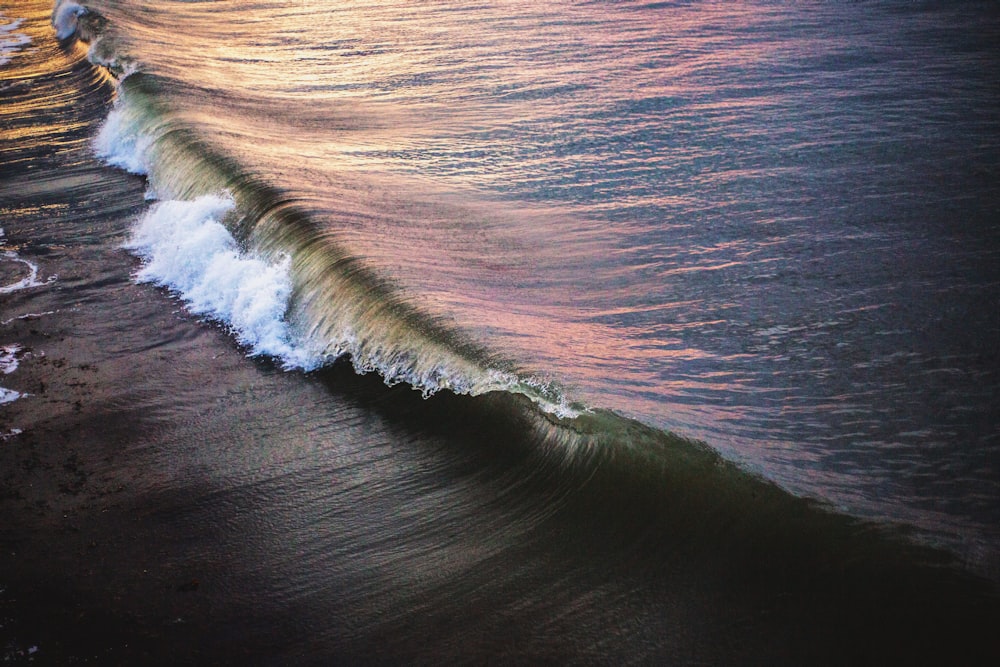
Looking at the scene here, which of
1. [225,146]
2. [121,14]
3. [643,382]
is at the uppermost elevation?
[121,14]

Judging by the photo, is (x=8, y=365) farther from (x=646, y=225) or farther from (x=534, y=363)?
(x=646, y=225)

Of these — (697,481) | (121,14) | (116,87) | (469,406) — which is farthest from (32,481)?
(121,14)

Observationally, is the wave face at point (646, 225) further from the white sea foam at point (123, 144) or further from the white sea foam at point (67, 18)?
the white sea foam at point (67, 18)

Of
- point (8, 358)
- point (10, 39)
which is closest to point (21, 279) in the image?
point (8, 358)

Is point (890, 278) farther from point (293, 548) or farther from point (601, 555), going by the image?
point (293, 548)

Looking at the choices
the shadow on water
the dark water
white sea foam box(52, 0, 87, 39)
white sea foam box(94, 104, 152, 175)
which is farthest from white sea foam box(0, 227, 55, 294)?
white sea foam box(52, 0, 87, 39)

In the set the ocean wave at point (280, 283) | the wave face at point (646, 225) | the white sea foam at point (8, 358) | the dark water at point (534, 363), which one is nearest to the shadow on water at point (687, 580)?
the dark water at point (534, 363)

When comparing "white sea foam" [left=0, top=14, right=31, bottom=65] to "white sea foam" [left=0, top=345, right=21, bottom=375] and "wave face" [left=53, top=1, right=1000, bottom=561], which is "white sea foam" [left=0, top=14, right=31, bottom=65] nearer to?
"wave face" [left=53, top=1, right=1000, bottom=561]

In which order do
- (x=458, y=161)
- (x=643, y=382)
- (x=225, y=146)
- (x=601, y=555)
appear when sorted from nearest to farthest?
(x=601, y=555), (x=643, y=382), (x=458, y=161), (x=225, y=146)
